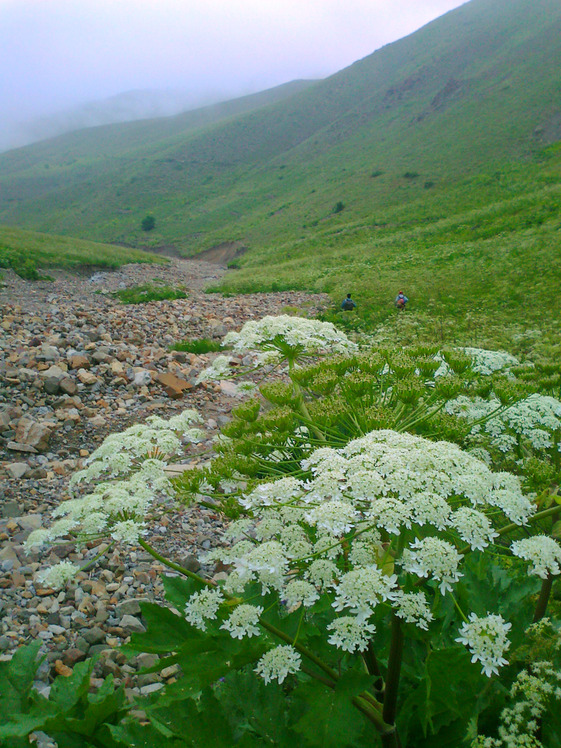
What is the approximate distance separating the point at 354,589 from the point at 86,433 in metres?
7.31

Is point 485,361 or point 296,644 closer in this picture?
point 296,644

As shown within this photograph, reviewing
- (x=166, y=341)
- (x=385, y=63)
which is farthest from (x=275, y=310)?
(x=385, y=63)

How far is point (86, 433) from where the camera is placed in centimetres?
832

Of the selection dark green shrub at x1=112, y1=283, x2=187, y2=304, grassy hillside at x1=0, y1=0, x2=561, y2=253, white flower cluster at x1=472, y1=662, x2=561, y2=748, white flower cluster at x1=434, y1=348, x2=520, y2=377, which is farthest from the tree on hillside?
white flower cluster at x1=472, y1=662, x2=561, y2=748

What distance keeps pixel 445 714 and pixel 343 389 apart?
222cm

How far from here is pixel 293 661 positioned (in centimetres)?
223

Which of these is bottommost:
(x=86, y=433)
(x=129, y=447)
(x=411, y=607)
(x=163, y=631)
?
(x=86, y=433)

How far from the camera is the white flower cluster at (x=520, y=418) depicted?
3.79 metres

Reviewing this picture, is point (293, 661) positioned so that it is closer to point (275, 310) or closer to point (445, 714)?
point (445, 714)

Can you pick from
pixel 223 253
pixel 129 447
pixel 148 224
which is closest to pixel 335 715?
pixel 129 447

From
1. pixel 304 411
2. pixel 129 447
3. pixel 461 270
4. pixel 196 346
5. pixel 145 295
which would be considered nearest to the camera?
pixel 129 447

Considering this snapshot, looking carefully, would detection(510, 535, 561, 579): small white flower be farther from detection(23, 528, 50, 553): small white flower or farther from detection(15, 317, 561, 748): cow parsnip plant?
detection(23, 528, 50, 553): small white flower

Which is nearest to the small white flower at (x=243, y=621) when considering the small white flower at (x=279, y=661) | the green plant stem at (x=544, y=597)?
the small white flower at (x=279, y=661)

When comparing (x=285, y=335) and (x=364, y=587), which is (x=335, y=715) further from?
(x=285, y=335)
